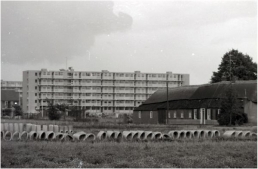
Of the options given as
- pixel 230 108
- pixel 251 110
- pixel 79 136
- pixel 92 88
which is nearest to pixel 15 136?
pixel 79 136

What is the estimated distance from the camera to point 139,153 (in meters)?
16.1

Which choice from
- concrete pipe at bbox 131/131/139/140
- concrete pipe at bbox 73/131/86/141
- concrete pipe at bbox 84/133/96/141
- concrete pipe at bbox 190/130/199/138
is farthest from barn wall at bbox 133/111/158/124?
concrete pipe at bbox 73/131/86/141

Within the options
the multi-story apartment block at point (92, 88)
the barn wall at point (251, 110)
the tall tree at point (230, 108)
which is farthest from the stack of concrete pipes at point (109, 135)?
the multi-story apartment block at point (92, 88)

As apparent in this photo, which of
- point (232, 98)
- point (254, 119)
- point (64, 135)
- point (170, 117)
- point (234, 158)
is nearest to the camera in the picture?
point (234, 158)

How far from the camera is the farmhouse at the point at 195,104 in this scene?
53.0 m

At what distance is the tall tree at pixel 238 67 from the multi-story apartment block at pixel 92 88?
27.2 meters

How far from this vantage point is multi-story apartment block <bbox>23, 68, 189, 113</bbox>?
9450 cm

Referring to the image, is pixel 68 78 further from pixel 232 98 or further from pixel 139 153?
pixel 139 153

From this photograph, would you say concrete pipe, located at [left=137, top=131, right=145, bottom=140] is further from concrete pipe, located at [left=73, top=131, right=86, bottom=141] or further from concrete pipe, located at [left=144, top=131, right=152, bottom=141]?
concrete pipe, located at [left=73, top=131, right=86, bottom=141]

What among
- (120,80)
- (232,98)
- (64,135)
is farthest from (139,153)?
(120,80)

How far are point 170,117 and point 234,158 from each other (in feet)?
157

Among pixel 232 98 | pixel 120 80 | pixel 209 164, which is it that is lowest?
pixel 209 164

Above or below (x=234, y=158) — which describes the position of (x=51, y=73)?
above

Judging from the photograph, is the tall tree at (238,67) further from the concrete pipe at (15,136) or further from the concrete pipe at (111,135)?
the concrete pipe at (15,136)
